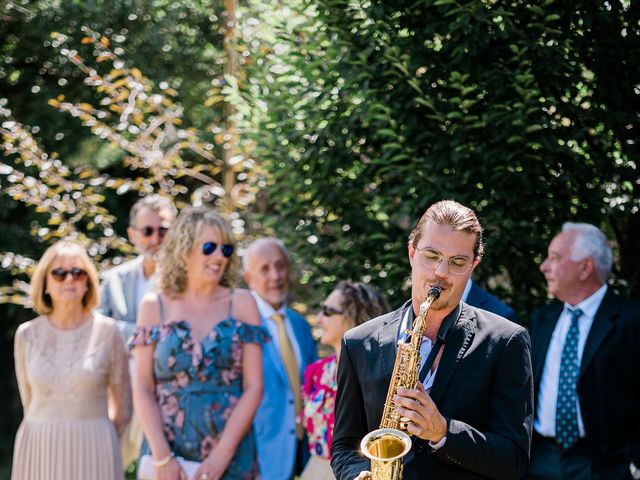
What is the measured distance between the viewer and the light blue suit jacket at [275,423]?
5.88 m

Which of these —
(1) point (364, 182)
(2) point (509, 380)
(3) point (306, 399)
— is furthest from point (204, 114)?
(2) point (509, 380)

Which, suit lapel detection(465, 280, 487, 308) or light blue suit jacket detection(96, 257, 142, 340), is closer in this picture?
suit lapel detection(465, 280, 487, 308)

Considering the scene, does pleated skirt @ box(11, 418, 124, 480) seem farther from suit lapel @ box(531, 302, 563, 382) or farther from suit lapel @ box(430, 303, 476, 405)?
suit lapel @ box(430, 303, 476, 405)

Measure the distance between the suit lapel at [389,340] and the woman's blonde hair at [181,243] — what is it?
221cm

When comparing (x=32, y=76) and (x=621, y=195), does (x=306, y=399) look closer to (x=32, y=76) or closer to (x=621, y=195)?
(x=621, y=195)

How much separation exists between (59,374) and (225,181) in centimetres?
384

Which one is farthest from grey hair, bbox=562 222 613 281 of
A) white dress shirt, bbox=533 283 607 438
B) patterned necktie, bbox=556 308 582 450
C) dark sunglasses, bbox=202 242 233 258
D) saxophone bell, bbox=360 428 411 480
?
saxophone bell, bbox=360 428 411 480

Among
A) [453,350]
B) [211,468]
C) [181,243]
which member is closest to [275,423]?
[211,468]

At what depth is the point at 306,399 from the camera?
18.0ft

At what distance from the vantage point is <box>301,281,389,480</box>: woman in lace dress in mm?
5301

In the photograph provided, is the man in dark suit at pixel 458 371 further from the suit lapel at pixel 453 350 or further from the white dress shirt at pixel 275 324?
the white dress shirt at pixel 275 324

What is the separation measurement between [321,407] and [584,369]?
1468 mm

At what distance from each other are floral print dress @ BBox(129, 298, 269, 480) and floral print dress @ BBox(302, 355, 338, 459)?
1.40ft

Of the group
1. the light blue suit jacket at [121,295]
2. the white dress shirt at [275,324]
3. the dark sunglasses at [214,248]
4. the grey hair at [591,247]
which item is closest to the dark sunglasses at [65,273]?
the light blue suit jacket at [121,295]
